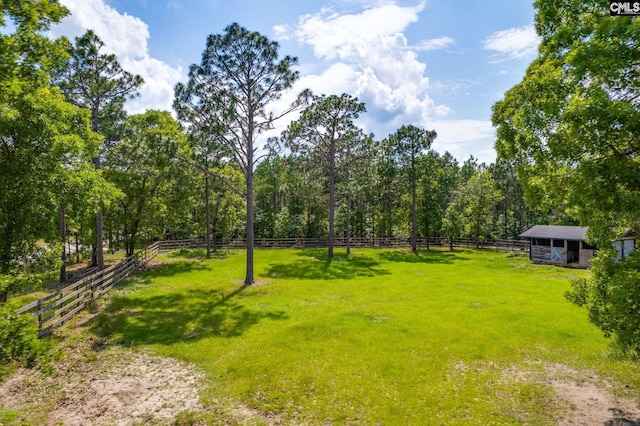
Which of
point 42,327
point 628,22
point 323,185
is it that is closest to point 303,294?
point 42,327

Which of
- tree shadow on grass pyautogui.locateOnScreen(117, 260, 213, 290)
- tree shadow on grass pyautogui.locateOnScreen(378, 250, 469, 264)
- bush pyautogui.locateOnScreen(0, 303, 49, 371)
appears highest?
bush pyautogui.locateOnScreen(0, 303, 49, 371)

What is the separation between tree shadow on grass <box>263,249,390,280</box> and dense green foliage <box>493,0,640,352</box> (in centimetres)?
1817

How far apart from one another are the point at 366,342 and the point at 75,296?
15059mm

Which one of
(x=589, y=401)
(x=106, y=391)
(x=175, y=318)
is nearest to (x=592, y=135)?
(x=589, y=401)

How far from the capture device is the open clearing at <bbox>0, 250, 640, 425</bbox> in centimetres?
829

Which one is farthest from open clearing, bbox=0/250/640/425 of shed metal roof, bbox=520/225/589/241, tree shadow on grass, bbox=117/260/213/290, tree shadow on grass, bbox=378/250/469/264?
tree shadow on grass, bbox=378/250/469/264

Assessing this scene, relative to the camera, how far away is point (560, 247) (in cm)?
3125

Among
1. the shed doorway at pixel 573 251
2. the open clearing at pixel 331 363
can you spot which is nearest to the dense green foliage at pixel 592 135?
the open clearing at pixel 331 363

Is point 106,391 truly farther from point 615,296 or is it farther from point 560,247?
point 560,247

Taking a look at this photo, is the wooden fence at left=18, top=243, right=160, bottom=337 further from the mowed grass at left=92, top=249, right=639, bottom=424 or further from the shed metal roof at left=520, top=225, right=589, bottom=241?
the shed metal roof at left=520, top=225, right=589, bottom=241

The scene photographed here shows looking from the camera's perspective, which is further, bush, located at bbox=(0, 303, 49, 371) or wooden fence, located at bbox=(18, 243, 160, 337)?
wooden fence, located at bbox=(18, 243, 160, 337)

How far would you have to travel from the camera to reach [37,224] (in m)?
11.3

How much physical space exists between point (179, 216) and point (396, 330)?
77.4 ft

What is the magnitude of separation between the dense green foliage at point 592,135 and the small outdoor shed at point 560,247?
26.3m
